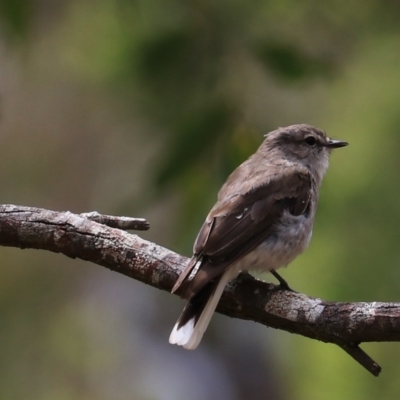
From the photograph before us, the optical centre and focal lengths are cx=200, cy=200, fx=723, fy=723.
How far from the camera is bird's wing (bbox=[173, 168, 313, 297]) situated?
3.30m

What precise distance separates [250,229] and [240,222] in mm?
62

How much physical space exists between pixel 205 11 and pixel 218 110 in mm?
529

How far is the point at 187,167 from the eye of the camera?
326 centimetres

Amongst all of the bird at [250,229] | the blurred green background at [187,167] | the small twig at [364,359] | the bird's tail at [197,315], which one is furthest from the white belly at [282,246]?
the small twig at [364,359]

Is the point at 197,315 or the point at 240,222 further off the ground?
the point at 240,222

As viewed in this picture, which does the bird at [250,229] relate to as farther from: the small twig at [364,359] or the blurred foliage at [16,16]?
the blurred foliage at [16,16]

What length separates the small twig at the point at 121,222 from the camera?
349 cm

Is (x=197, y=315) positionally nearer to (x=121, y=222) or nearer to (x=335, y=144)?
(x=121, y=222)

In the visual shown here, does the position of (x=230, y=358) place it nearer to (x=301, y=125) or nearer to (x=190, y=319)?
(x=301, y=125)

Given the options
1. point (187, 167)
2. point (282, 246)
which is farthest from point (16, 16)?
point (282, 246)

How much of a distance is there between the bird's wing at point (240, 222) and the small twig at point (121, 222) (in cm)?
28

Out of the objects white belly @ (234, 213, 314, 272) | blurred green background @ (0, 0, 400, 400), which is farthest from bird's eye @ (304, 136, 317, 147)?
white belly @ (234, 213, 314, 272)

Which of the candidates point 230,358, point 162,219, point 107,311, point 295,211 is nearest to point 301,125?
point 295,211

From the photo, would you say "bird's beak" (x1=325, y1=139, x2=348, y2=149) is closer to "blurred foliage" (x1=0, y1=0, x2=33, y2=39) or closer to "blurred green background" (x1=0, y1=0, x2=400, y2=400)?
"blurred green background" (x1=0, y1=0, x2=400, y2=400)
